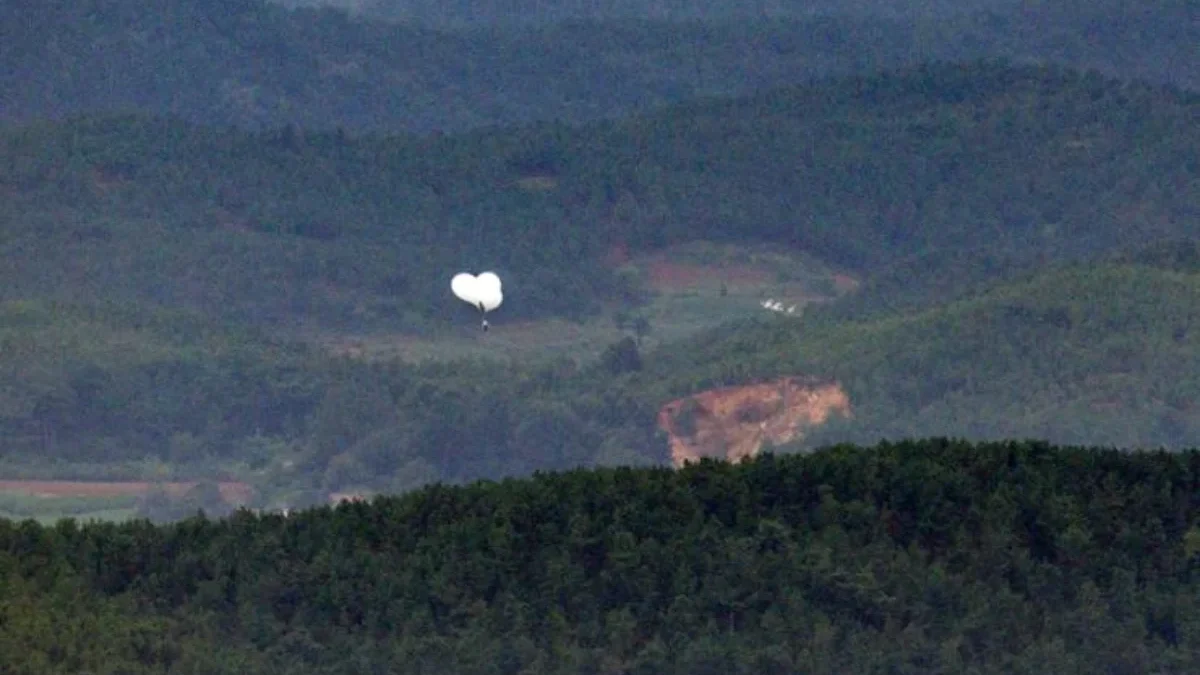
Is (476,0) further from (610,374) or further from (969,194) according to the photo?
(610,374)

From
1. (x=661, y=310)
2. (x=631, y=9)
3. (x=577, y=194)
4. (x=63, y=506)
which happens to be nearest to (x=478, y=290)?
(x=63, y=506)

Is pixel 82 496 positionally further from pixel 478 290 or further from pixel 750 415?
pixel 750 415

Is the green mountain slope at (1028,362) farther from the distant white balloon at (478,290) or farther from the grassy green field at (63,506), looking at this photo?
the grassy green field at (63,506)

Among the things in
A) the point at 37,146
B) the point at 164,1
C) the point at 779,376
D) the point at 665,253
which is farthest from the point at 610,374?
the point at 164,1

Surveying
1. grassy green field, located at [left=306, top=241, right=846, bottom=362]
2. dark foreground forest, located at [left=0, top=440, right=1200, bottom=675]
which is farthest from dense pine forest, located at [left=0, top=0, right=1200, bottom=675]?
grassy green field, located at [left=306, top=241, right=846, bottom=362]

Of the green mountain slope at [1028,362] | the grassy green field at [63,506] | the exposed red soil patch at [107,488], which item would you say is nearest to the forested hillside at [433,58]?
the green mountain slope at [1028,362]

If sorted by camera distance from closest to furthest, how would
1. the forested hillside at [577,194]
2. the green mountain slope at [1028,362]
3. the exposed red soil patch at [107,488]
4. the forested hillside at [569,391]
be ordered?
the exposed red soil patch at [107,488], the green mountain slope at [1028,362], the forested hillside at [569,391], the forested hillside at [577,194]

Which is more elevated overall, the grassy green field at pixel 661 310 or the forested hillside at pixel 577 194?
the forested hillside at pixel 577 194
